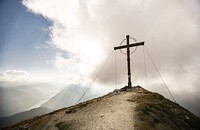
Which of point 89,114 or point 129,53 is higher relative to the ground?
point 129,53

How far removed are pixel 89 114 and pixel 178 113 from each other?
1437 centimetres

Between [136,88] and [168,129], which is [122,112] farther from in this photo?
[136,88]

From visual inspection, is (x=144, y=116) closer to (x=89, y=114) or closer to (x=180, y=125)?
(x=180, y=125)

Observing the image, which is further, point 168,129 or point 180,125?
point 180,125

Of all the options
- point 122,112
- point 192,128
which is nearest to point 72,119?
point 122,112

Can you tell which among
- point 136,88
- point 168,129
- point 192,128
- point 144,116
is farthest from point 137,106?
point 136,88

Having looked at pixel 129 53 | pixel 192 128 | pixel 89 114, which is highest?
pixel 129 53

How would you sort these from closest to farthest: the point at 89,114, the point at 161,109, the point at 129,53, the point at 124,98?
the point at 89,114 < the point at 161,109 < the point at 124,98 < the point at 129,53

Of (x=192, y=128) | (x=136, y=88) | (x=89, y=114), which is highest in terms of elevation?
(x=136, y=88)

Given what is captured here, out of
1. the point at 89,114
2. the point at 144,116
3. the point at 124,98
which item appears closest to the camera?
the point at 144,116

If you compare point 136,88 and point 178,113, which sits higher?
point 136,88

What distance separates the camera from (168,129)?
26047 mm

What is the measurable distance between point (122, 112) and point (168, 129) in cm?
614

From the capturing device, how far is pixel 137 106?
101 ft
